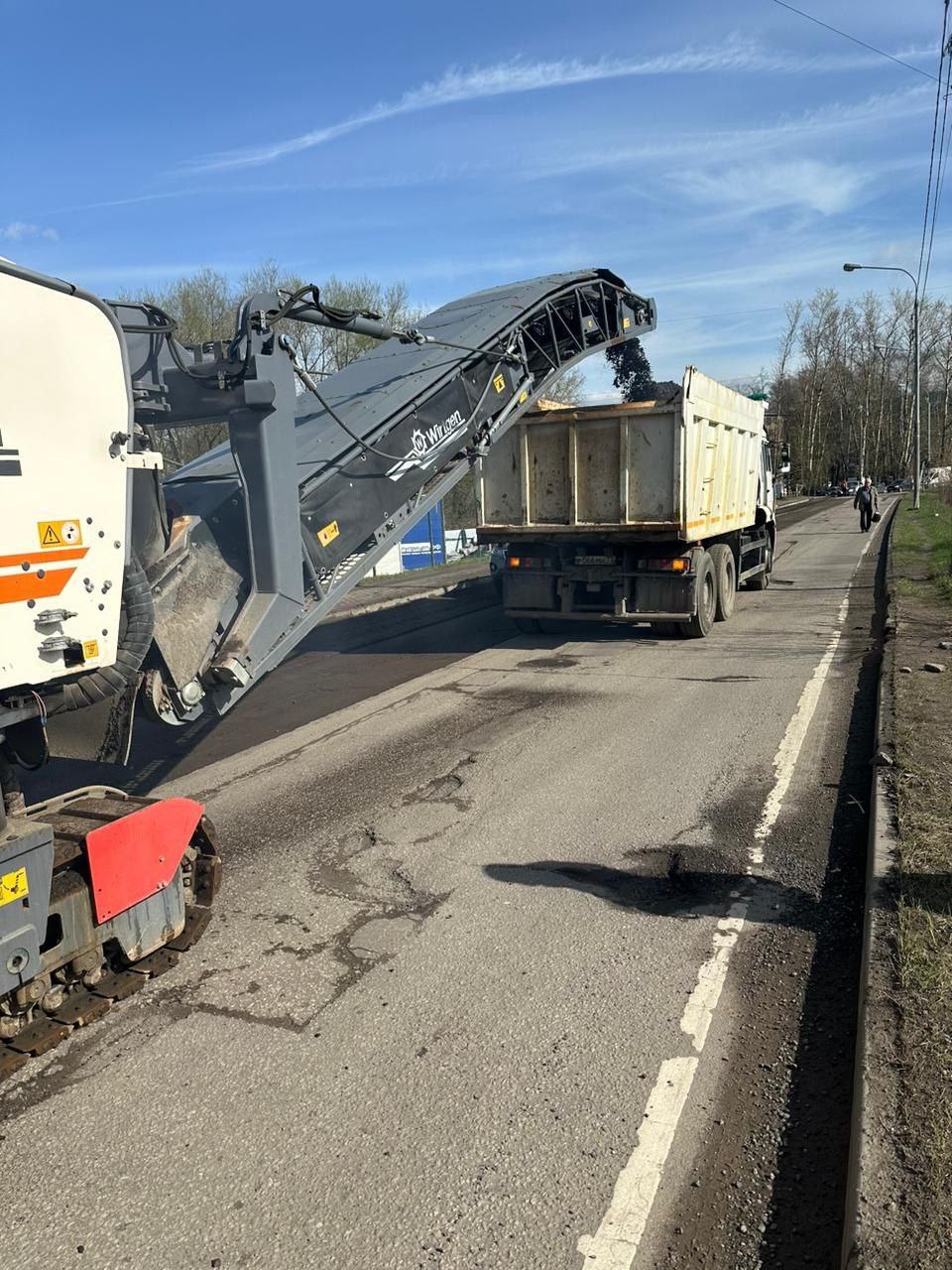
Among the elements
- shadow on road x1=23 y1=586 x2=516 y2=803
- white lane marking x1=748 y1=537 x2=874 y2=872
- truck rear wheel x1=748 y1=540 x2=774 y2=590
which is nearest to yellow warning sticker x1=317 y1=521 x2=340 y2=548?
shadow on road x1=23 y1=586 x2=516 y2=803

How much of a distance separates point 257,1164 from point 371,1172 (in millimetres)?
376

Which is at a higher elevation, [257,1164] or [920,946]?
[920,946]

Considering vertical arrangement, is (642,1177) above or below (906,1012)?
below

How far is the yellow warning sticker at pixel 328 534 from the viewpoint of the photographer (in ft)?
19.9

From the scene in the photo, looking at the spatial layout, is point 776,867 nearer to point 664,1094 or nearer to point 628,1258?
point 664,1094

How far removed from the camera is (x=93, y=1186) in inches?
111

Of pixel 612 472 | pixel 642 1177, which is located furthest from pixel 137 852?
pixel 612 472

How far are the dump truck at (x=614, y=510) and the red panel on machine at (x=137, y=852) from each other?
8039mm

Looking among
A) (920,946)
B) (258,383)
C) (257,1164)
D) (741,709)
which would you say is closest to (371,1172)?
(257,1164)

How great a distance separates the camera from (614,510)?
11.1 metres

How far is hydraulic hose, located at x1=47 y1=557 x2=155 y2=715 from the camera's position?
11.7 ft

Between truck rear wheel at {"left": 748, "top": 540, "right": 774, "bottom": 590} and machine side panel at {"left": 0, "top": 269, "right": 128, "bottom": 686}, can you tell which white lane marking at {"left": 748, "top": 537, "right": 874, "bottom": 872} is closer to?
machine side panel at {"left": 0, "top": 269, "right": 128, "bottom": 686}

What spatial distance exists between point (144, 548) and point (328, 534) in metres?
1.83

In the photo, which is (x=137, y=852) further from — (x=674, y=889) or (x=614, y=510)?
(x=614, y=510)
